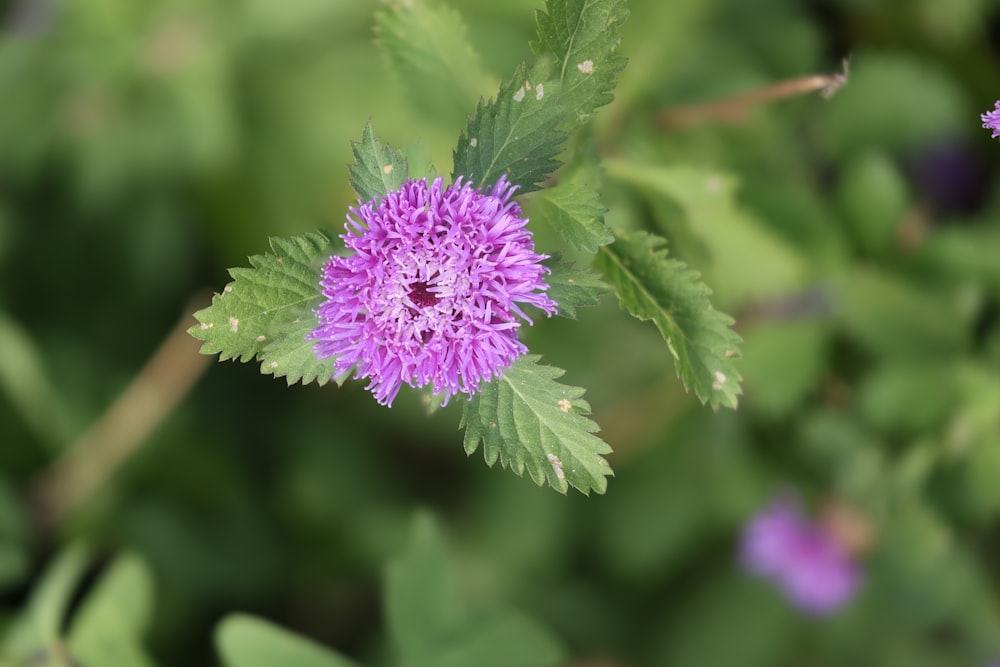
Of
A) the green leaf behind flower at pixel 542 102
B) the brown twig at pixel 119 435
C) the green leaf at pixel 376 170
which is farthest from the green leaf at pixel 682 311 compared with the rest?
the brown twig at pixel 119 435

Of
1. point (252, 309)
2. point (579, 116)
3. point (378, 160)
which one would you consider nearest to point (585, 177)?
point (579, 116)

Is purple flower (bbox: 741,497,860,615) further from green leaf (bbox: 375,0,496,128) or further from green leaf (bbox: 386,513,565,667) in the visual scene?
green leaf (bbox: 375,0,496,128)

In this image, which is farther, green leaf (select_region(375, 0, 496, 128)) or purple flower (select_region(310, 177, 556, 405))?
green leaf (select_region(375, 0, 496, 128))

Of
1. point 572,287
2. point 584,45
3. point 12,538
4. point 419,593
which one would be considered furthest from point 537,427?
point 12,538

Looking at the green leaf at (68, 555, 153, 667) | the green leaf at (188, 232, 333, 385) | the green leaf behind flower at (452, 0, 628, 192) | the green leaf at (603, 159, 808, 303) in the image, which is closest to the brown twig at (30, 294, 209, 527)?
the green leaf at (68, 555, 153, 667)

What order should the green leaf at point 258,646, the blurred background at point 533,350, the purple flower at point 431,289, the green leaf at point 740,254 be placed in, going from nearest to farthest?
1. the purple flower at point 431,289
2. the green leaf at point 258,646
3. the green leaf at point 740,254
4. the blurred background at point 533,350

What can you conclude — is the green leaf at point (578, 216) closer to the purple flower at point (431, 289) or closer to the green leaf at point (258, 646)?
the purple flower at point (431, 289)
